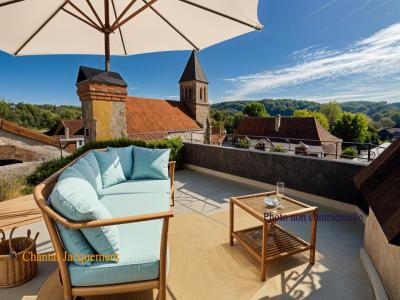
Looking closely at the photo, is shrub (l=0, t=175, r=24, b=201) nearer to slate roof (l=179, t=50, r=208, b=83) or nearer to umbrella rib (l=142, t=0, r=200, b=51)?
umbrella rib (l=142, t=0, r=200, b=51)

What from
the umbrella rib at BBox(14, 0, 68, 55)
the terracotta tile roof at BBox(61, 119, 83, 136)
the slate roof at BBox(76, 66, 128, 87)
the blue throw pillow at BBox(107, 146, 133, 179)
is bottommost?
the blue throw pillow at BBox(107, 146, 133, 179)

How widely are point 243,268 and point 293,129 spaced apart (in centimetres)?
1885

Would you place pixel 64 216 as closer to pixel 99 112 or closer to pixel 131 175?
pixel 131 175

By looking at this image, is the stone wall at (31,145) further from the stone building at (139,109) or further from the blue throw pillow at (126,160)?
the blue throw pillow at (126,160)

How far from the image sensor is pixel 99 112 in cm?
362

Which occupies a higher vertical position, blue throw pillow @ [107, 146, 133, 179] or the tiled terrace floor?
blue throw pillow @ [107, 146, 133, 179]

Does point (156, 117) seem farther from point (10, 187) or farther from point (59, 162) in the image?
point (10, 187)

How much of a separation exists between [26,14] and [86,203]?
2.95 metres

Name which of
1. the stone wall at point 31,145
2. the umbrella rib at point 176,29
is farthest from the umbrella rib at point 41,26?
the stone wall at point 31,145

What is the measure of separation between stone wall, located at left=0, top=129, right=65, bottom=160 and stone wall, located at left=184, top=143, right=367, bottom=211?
3234 millimetres

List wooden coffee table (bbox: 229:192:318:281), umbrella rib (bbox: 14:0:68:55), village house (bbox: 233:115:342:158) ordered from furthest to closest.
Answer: village house (bbox: 233:115:342:158) < umbrella rib (bbox: 14:0:68:55) < wooden coffee table (bbox: 229:192:318:281)

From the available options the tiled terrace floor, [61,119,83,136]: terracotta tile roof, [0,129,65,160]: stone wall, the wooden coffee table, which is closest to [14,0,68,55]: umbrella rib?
[0,129,65,160]: stone wall

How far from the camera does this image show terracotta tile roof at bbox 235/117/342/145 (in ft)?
59.2

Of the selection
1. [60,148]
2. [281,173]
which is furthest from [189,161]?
[60,148]
